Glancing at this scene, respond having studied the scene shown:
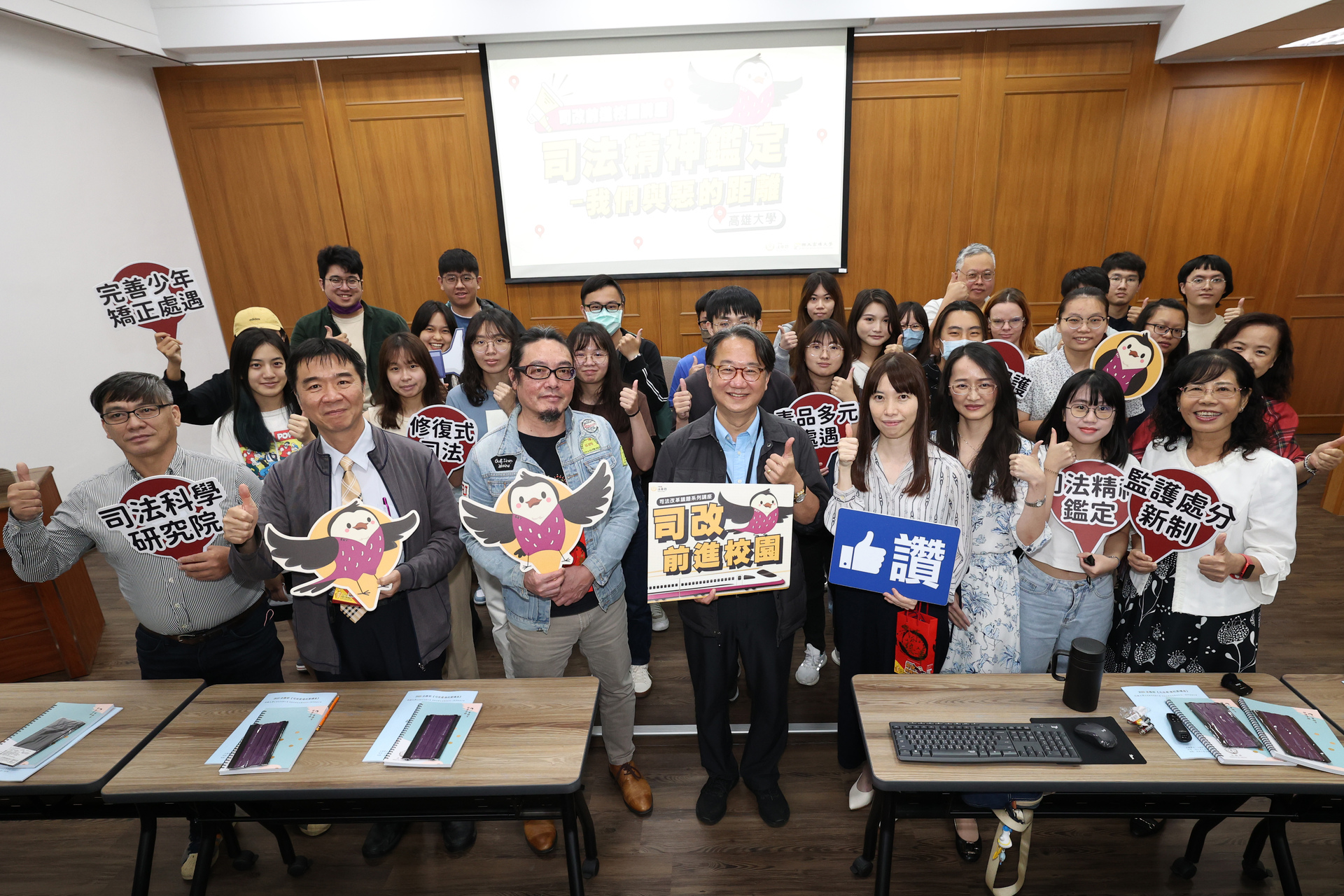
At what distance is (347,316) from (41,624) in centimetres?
229

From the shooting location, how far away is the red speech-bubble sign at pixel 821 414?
2756 mm

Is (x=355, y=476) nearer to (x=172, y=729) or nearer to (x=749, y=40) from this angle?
(x=172, y=729)

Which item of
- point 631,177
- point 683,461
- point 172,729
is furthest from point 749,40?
point 172,729

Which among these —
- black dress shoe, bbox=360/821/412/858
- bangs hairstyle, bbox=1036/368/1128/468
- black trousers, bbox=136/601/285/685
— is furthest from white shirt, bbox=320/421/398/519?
bangs hairstyle, bbox=1036/368/1128/468

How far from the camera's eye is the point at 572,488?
216 cm

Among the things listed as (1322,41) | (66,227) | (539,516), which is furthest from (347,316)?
(1322,41)

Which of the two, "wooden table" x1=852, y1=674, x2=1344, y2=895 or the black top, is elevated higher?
the black top

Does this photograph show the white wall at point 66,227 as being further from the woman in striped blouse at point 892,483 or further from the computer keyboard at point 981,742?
the computer keyboard at point 981,742

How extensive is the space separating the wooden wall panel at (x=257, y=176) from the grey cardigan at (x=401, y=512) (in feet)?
16.0

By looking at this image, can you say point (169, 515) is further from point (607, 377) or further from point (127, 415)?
point (607, 377)

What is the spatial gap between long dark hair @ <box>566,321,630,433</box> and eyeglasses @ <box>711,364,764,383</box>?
0.80 metres

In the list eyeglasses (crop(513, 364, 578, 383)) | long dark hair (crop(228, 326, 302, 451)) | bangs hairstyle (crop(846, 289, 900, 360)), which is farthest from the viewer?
bangs hairstyle (crop(846, 289, 900, 360))

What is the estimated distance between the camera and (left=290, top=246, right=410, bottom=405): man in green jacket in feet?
12.2

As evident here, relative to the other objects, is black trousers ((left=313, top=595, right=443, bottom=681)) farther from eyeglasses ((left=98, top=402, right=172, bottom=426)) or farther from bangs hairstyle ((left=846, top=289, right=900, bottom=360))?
bangs hairstyle ((left=846, top=289, right=900, bottom=360))
